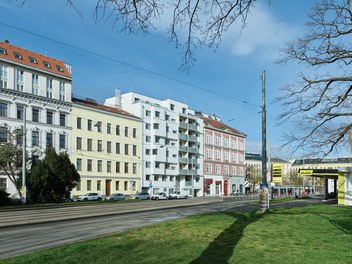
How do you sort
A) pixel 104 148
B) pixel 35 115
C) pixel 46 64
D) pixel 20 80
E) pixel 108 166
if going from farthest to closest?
pixel 108 166 → pixel 104 148 → pixel 46 64 → pixel 35 115 → pixel 20 80

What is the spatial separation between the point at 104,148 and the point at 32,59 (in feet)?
61.6

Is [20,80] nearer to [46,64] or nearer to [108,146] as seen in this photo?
[46,64]

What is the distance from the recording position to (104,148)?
67312mm

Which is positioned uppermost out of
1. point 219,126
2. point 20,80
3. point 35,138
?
point 20,80

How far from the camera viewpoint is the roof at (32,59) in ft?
177

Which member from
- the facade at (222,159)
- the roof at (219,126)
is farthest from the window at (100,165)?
the roof at (219,126)

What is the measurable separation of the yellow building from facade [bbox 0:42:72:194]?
2749mm

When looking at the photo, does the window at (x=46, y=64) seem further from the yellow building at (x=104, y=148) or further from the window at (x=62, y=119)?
the window at (x=62, y=119)

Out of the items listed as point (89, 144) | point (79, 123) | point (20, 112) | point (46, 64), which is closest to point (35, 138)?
point (20, 112)

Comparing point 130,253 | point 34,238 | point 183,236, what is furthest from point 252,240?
point 34,238

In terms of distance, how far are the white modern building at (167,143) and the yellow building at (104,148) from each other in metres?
2.78

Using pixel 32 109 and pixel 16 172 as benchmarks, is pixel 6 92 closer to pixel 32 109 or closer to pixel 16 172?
pixel 32 109

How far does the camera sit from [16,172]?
48500 mm

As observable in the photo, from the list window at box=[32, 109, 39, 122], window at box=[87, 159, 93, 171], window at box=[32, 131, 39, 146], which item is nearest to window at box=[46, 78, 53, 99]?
window at box=[32, 109, 39, 122]
